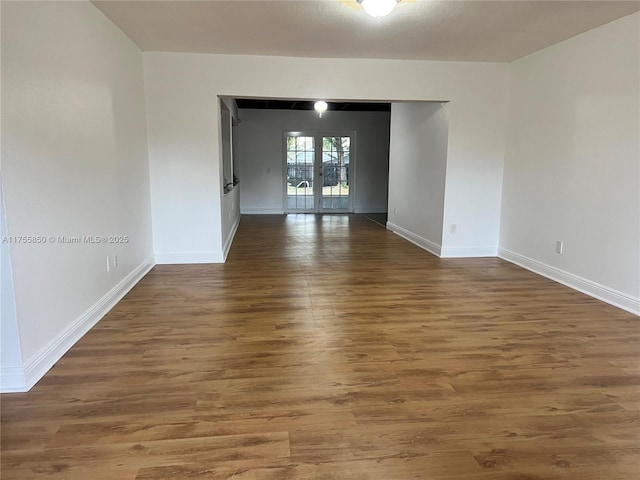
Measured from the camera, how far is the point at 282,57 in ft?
15.4

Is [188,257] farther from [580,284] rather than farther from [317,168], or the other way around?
[317,168]

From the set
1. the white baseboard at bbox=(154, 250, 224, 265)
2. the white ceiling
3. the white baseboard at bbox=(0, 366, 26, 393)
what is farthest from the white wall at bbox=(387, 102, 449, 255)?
the white baseboard at bbox=(0, 366, 26, 393)

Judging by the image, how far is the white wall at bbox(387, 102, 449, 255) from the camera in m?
5.39

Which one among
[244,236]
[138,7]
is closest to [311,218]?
[244,236]

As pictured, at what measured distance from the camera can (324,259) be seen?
5281 mm

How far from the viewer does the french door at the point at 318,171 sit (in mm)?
10422

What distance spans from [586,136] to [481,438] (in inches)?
127

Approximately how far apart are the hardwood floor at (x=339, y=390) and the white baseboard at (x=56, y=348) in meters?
0.05

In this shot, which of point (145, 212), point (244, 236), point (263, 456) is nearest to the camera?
point (263, 456)

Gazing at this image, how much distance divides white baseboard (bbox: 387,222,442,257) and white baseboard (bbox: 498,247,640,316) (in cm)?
85

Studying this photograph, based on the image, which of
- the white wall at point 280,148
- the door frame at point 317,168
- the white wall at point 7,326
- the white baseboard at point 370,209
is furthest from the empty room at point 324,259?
the white baseboard at point 370,209

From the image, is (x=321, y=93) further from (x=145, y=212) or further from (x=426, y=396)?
(x=426, y=396)

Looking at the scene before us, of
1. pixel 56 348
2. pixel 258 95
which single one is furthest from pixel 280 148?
pixel 56 348

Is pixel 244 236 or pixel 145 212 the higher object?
pixel 145 212
